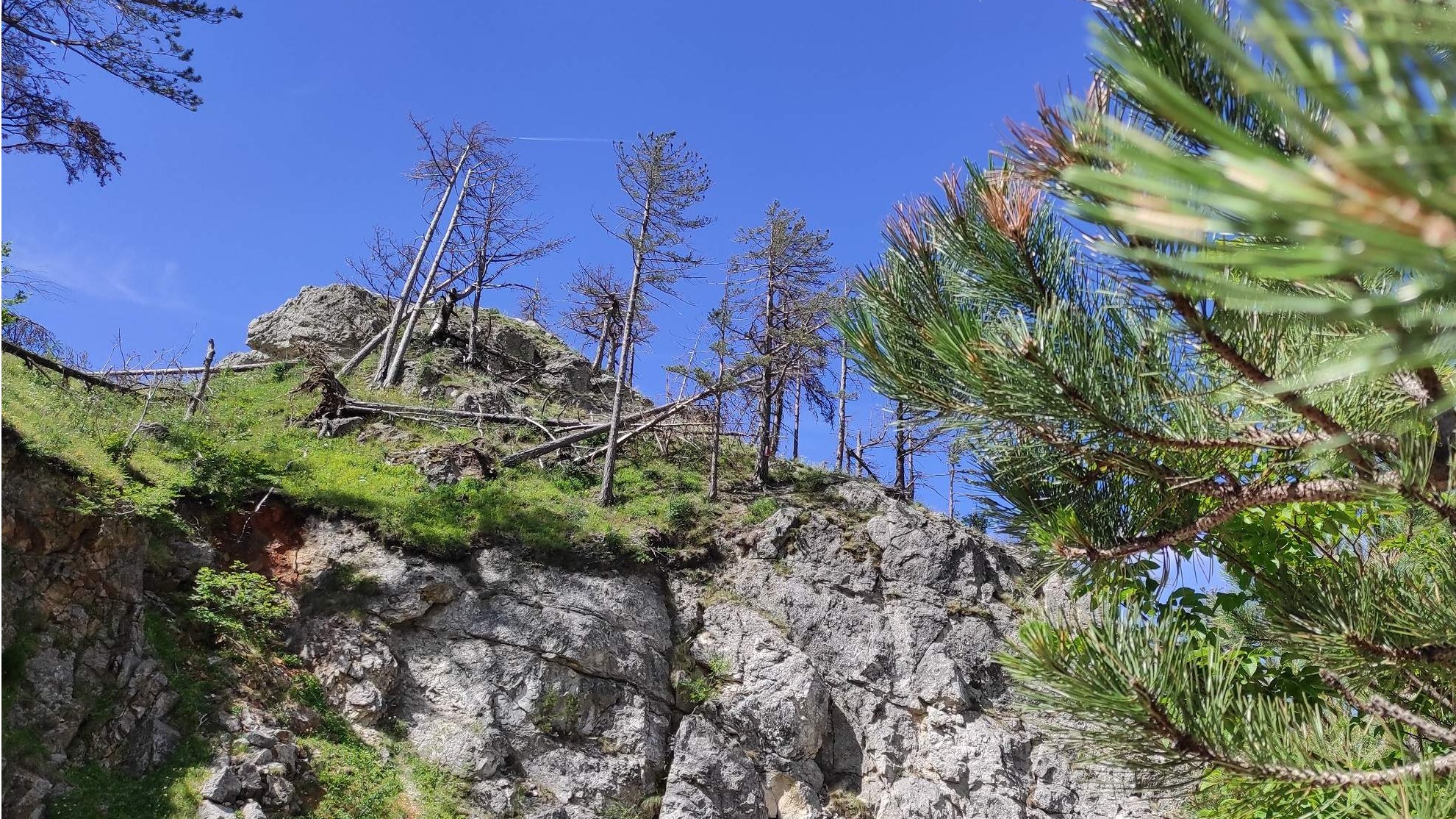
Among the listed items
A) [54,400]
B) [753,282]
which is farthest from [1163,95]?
[753,282]

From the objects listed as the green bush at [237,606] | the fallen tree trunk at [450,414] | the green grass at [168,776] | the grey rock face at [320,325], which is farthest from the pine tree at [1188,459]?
the grey rock face at [320,325]

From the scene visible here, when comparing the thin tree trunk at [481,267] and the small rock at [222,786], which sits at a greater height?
the thin tree trunk at [481,267]

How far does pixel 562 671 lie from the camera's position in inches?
433

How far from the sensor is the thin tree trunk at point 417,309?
1908 centimetres

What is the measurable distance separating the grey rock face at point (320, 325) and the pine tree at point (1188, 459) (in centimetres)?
2061

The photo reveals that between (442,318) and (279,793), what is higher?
(442,318)

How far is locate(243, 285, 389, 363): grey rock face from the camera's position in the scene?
21.2 meters

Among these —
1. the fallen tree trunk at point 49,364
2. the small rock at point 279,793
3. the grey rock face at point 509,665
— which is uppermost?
the fallen tree trunk at point 49,364

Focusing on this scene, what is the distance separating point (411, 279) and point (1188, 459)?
21.0 metres

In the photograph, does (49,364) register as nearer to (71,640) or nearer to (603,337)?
(71,640)

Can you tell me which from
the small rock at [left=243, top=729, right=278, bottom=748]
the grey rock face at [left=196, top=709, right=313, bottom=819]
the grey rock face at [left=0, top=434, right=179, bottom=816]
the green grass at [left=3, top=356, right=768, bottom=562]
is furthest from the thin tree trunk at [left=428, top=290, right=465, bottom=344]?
the small rock at [left=243, top=729, right=278, bottom=748]

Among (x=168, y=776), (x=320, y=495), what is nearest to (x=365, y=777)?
(x=168, y=776)

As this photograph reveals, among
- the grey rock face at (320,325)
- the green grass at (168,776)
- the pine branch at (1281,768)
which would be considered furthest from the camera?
the grey rock face at (320,325)

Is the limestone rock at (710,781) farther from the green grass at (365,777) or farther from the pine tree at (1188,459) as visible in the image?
the pine tree at (1188,459)
